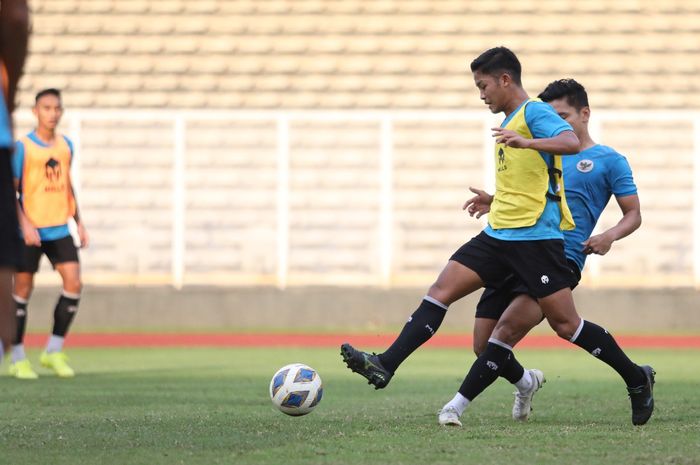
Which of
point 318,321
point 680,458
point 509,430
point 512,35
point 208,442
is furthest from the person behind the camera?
point 512,35

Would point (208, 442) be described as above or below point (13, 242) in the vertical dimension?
below

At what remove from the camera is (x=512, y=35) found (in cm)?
2136

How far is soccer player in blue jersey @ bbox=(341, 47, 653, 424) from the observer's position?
693 centimetres

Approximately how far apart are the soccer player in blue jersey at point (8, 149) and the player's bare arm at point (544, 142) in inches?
113

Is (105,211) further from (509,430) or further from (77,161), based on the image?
(509,430)

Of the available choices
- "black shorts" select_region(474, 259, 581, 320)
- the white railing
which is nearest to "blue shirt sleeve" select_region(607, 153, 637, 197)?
"black shorts" select_region(474, 259, 581, 320)

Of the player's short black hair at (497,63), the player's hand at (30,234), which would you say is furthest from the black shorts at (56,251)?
the player's short black hair at (497,63)

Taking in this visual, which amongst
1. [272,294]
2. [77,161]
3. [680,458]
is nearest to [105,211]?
[77,161]

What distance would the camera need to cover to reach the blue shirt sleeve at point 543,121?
679 centimetres

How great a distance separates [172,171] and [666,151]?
6303 mm

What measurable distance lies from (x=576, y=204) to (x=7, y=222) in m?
3.99

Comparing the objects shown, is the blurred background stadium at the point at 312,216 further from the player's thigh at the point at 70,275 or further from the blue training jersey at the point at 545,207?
the blue training jersey at the point at 545,207

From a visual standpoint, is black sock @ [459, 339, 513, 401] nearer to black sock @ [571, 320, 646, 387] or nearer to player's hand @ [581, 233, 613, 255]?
black sock @ [571, 320, 646, 387]

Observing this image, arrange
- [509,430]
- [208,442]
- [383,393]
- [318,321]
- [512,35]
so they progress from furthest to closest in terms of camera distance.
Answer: [512,35] → [318,321] → [383,393] → [509,430] → [208,442]
